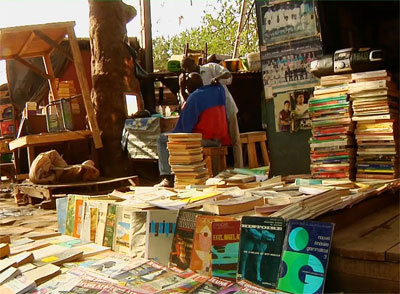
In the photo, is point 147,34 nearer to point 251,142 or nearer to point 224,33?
point 251,142

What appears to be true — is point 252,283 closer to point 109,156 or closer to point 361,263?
point 361,263

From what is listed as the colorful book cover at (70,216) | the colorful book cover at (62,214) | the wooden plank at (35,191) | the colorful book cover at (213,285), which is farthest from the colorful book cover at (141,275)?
the wooden plank at (35,191)

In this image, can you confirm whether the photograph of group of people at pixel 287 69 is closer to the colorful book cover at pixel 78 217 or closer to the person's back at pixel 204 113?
the person's back at pixel 204 113

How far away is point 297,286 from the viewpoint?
2053 mm

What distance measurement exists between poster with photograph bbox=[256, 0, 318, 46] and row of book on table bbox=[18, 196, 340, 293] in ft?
8.84

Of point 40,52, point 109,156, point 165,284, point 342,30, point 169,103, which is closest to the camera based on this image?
point 165,284

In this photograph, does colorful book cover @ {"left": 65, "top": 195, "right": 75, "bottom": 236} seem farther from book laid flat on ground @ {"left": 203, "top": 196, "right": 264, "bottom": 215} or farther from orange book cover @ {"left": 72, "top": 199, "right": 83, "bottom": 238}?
book laid flat on ground @ {"left": 203, "top": 196, "right": 264, "bottom": 215}

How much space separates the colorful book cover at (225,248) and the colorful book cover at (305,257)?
306 mm

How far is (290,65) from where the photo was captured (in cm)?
479

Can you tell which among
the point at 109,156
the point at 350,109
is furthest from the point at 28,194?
the point at 350,109

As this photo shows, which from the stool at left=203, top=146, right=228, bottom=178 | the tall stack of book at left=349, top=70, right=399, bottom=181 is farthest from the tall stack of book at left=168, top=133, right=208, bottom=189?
the tall stack of book at left=349, top=70, right=399, bottom=181

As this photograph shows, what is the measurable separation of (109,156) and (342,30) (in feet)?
16.6

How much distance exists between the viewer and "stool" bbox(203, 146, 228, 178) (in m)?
5.77

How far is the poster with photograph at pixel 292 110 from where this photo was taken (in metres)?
4.77
